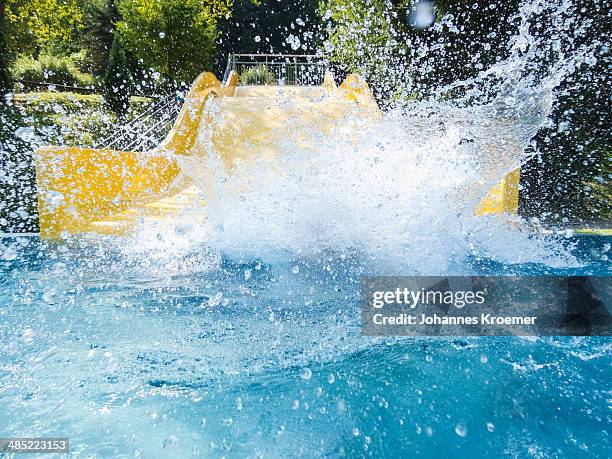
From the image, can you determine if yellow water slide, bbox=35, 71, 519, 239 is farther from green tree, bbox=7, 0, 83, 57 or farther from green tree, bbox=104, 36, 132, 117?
green tree, bbox=7, 0, 83, 57

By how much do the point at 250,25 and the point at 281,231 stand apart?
21.9m

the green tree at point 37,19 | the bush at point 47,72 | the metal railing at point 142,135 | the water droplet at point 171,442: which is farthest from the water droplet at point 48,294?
the bush at point 47,72

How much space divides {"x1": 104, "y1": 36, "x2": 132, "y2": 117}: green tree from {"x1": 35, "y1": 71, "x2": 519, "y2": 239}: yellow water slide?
236 inches

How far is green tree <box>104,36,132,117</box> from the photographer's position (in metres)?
12.0

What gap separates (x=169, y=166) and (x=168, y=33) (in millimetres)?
7945

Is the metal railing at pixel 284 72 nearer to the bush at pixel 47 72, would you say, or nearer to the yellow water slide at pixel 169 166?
the bush at pixel 47 72

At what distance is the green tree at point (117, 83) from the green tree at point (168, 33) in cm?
48

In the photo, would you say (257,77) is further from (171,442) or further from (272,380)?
(171,442)

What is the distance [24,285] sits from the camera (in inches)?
128

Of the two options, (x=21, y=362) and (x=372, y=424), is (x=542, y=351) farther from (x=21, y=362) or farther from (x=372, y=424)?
(x=21, y=362)

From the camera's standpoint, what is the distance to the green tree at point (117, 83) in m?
12.0

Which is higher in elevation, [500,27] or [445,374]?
[500,27]

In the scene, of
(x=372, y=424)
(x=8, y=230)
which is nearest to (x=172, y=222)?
(x=8, y=230)

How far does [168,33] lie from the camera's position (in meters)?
12.1
